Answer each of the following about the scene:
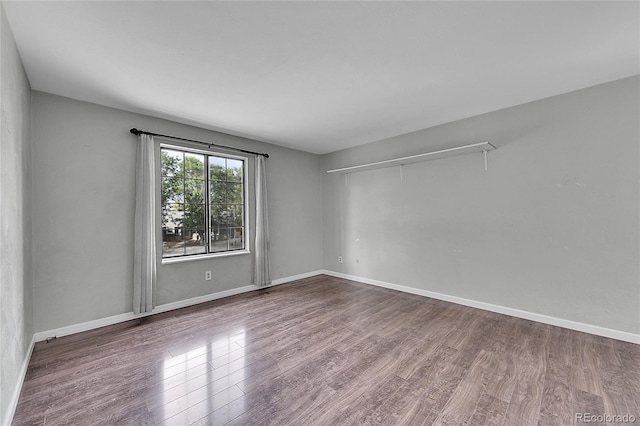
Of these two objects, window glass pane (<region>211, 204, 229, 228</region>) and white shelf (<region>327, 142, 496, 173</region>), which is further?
window glass pane (<region>211, 204, 229, 228</region>)

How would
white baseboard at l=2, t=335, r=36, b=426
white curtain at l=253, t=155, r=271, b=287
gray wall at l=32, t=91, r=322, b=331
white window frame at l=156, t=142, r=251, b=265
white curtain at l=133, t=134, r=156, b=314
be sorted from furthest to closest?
white curtain at l=253, t=155, r=271, b=287
white window frame at l=156, t=142, r=251, b=265
white curtain at l=133, t=134, r=156, b=314
gray wall at l=32, t=91, r=322, b=331
white baseboard at l=2, t=335, r=36, b=426

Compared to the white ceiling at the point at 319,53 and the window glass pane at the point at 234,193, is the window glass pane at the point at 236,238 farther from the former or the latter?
the white ceiling at the point at 319,53

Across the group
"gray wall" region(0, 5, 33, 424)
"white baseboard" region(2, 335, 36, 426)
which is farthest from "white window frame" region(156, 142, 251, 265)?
"white baseboard" region(2, 335, 36, 426)

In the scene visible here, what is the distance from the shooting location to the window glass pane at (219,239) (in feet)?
13.2

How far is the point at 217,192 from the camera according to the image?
4.08 m

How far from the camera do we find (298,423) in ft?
5.14

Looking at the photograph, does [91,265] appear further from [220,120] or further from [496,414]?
[496,414]

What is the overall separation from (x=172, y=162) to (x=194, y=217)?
2.70 ft

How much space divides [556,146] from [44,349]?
5636 millimetres

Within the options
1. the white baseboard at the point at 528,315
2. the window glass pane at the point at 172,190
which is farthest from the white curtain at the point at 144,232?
the white baseboard at the point at 528,315

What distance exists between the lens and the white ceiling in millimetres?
1671

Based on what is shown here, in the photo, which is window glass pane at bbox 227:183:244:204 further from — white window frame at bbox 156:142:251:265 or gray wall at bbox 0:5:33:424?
gray wall at bbox 0:5:33:424

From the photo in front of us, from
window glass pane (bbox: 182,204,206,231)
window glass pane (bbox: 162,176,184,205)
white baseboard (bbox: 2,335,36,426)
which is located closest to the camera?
white baseboard (bbox: 2,335,36,426)

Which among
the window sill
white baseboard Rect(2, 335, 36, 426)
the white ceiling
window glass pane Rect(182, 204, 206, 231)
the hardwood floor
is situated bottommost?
the hardwood floor
